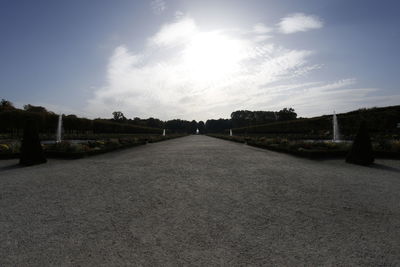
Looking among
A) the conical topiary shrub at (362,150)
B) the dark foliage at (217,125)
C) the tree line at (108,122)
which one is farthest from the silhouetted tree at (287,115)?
the conical topiary shrub at (362,150)

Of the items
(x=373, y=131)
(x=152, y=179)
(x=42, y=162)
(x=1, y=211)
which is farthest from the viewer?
(x=373, y=131)

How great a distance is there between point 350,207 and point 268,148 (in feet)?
37.5

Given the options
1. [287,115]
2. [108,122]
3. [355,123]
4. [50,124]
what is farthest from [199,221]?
[287,115]

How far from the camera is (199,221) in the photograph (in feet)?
11.6

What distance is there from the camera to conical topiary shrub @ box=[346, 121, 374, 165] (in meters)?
8.88

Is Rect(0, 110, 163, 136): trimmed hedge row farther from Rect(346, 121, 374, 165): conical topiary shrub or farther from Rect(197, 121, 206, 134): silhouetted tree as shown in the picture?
Rect(197, 121, 206, 134): silhouetted tree

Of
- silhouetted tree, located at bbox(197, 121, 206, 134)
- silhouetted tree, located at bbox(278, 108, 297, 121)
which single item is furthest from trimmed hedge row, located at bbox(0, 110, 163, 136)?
silhouetted tree, located at bbox(197, 121, 206, 134)

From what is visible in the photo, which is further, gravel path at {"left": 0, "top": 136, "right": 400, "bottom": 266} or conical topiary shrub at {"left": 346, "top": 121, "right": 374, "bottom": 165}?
conical topiary shrub at {"left": 346, "top": 121, "right": 374, "bottom": 165}

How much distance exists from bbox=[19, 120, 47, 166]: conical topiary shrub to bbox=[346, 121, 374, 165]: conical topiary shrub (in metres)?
12.9

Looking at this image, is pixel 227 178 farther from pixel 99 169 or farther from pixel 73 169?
pixel 73 169

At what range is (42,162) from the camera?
367 inches

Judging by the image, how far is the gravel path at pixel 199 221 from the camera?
2.57 m

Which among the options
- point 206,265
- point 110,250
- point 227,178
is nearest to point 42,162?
point 227,178

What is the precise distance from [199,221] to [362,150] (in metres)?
8.54
